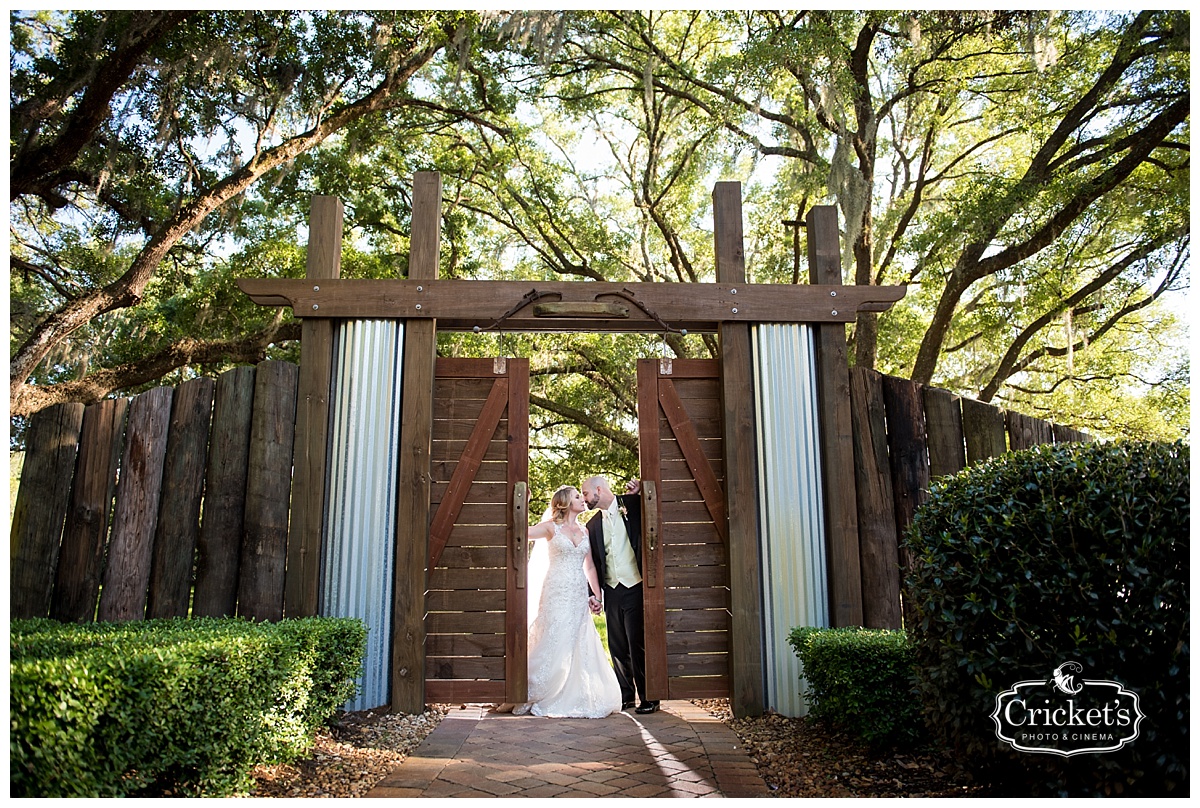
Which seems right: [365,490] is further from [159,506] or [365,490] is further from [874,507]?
[874,507]

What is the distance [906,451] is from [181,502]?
4.49 metres

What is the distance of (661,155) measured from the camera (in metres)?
11.9

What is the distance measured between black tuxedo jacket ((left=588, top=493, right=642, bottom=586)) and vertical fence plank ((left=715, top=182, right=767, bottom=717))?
0.68 metres

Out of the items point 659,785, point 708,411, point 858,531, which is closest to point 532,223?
point 708,411

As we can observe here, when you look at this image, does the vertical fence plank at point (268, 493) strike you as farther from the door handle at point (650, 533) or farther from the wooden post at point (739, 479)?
the wooden post at point (739, 479)

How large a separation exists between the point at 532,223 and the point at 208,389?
6.96 m

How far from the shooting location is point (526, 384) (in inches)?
211

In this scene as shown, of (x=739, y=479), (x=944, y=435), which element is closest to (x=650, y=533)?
(x=739, y=479)

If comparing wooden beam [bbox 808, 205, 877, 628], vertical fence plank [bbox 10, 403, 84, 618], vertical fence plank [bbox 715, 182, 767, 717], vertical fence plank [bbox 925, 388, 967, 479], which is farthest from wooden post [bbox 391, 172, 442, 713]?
vertical fence plank [bbox 925, 388, 967, 479]

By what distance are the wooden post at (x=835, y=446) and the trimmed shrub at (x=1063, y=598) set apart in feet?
5.81

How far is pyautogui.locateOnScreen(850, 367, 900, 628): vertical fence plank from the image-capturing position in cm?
514

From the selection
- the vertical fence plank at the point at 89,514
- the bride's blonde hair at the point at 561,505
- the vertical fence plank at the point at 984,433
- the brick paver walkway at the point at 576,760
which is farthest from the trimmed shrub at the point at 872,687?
the vertical fence plank at the point at 89,514

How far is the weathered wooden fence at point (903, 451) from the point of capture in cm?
514

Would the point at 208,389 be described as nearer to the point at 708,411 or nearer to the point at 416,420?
the point at 416,420
